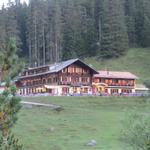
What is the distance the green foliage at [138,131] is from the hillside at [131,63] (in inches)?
3465

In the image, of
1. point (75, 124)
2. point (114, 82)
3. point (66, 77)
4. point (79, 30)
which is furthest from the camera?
point (79, 30)

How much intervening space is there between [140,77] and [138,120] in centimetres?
8979

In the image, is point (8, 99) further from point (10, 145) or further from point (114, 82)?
point (114, 82)

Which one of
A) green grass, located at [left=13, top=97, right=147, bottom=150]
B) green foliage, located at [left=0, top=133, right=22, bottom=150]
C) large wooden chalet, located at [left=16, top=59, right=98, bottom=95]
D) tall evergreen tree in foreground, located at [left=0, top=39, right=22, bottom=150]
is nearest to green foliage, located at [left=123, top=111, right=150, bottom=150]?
green grass, located at [left=13, top=97, right=147, bottom=150]

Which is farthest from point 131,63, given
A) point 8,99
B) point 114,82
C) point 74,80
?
point 8,99

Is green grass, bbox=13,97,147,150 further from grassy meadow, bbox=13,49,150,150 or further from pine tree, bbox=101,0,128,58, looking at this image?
pine tree, bbox=101,0,128,58

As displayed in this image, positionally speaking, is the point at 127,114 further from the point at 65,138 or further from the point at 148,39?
the point at 148,39

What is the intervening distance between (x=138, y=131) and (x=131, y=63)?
96.9m

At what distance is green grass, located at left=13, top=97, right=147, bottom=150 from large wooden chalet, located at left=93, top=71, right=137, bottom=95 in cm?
3143

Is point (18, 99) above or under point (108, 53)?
under

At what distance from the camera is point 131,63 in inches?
4791

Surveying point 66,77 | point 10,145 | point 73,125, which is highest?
point 66,77

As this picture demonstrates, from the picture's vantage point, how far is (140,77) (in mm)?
115562

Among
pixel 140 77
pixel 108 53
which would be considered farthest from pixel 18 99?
pixel 108 53
